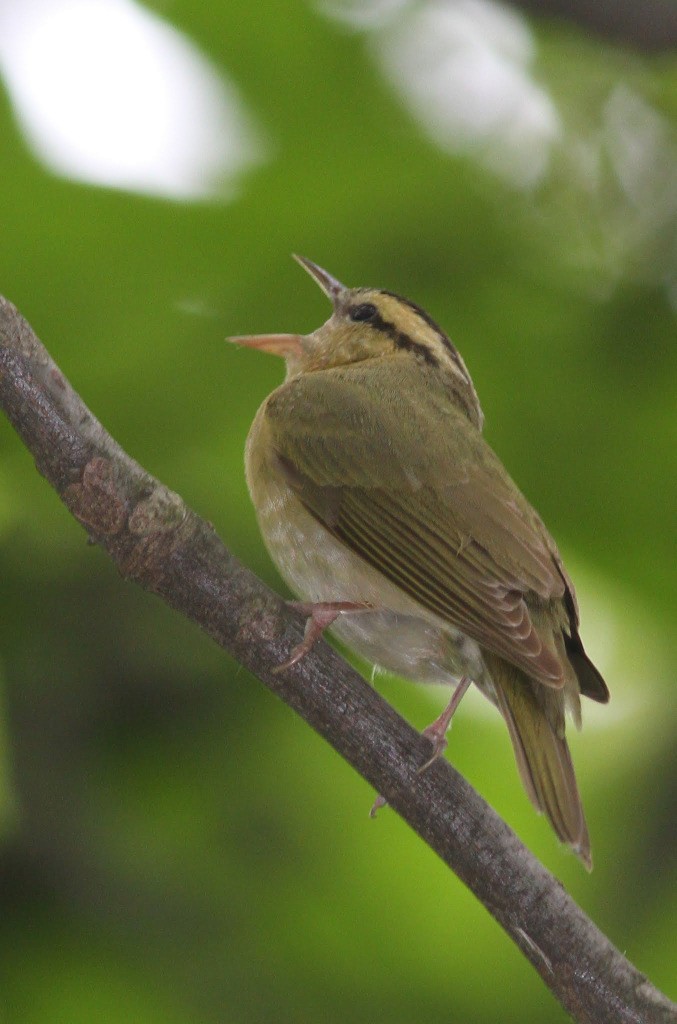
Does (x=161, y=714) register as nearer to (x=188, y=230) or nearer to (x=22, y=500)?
(x=22, y=500)

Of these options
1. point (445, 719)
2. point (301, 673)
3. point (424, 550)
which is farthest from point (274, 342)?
point (301, 673)

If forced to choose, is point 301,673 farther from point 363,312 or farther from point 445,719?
point 363,312

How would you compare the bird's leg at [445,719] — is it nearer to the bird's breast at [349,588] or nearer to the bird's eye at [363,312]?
the bird's breast at [349,588]

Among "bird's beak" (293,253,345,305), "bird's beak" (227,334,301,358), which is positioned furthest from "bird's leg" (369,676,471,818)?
"bird's beak" (293,253,345,305)

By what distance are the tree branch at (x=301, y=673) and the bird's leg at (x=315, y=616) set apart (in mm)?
15

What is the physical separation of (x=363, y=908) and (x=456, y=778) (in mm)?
1167

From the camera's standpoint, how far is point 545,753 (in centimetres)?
280

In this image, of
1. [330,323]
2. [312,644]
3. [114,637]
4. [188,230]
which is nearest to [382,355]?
[330,323]

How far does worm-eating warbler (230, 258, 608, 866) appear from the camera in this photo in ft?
9.39

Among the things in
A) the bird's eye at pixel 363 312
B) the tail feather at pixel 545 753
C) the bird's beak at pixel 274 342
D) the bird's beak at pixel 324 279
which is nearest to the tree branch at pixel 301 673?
the tail feather at pixel 545 753

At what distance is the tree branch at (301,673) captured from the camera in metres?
2.26

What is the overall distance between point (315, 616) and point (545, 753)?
0.54m

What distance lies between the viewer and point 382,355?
3.98 m

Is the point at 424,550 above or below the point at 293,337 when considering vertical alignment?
below
